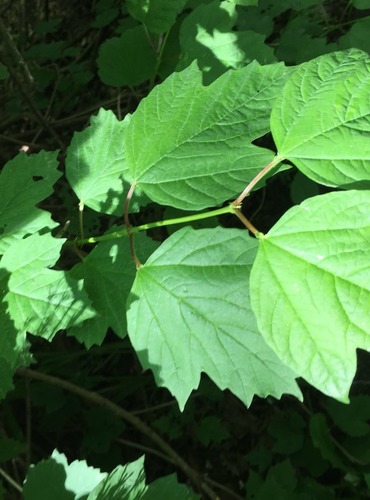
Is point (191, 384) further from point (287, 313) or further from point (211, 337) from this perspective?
point (287, 313)

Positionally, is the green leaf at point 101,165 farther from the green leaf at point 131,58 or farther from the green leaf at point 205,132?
the green leaf at point 131,58

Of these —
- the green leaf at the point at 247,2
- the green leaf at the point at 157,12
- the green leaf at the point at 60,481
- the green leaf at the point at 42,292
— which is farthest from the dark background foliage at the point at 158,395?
the green leaf at the point at 42,292

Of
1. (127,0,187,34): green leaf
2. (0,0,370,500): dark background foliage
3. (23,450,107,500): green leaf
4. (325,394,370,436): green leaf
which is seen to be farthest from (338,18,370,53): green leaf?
(23,450,107,500): green leaf

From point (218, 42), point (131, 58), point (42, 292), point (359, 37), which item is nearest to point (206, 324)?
point (42, 292)

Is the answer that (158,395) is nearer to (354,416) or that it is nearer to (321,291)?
(354,416)

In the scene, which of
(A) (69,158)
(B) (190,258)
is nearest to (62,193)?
(A) (69,158)
